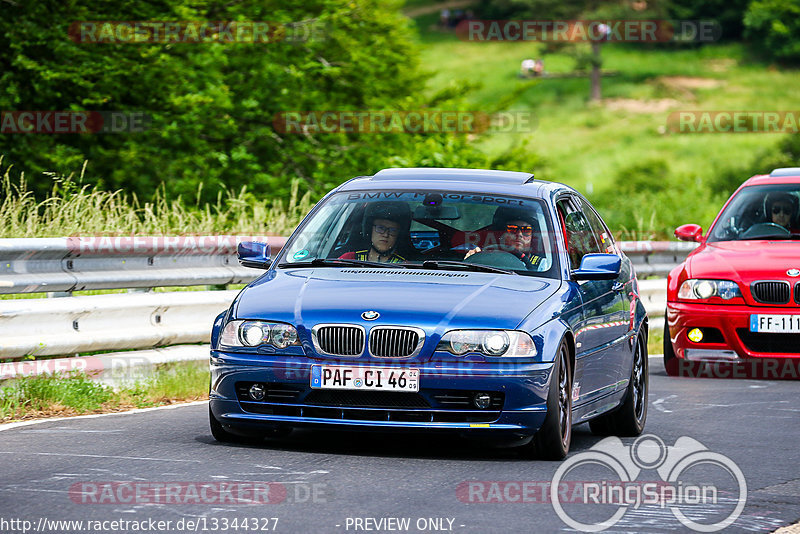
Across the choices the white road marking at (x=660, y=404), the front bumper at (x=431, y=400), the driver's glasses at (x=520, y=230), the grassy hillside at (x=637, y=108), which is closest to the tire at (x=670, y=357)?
the white road marking at (x=660, y=404)

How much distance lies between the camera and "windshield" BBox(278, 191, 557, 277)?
8.32 metres

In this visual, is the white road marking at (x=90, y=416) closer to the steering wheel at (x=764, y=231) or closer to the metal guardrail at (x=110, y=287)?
the metal guardrail at (x=110, y=287)

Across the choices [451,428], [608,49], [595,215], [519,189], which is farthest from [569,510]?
[608,49]

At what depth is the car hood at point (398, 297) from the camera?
24.1ft

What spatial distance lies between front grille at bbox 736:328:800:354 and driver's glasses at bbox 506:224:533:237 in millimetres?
4651

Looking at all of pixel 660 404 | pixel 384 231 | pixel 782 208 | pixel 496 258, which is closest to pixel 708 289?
pixel 782 208

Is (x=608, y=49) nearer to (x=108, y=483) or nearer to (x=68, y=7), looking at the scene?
(x=68, y=7)

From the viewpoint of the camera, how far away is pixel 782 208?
13.5 meters

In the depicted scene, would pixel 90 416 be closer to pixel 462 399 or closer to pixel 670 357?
pixel 462 399

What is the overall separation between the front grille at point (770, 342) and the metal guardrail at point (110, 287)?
414cm

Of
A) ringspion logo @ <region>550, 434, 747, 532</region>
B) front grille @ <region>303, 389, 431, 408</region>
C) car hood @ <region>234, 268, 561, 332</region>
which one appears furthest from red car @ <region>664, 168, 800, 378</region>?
front grille @ <region>303, 389, 431, 408</region>

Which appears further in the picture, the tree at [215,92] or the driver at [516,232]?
the tree at [215,92]

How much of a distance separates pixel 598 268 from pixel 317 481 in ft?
8.04

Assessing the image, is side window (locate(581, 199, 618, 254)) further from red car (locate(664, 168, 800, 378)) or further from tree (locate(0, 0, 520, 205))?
tree (locate(0, 0, 520, 205))
